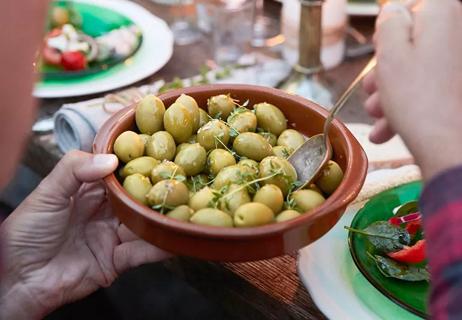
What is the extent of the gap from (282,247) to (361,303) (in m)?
0.13

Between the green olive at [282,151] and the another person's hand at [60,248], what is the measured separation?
21 cm

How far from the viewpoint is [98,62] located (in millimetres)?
1435

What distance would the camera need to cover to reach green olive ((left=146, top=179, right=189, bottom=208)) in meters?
0.77

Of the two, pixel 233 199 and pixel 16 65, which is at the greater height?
pixel 16 65

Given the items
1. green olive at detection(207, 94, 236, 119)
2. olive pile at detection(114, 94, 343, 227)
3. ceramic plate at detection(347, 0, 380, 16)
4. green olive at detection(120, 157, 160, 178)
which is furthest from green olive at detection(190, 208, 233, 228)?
ceramic plate at detection(347, 0, 380, 16)

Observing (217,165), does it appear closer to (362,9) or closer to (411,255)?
(411,255)

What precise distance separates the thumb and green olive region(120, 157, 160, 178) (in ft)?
0.05

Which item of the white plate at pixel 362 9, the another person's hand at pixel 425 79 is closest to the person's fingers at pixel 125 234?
the another person's hand at pixel 425 79

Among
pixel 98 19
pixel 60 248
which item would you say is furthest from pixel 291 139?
pixel 98 19

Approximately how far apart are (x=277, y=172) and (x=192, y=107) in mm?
162

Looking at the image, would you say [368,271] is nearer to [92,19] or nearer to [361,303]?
[361,303]

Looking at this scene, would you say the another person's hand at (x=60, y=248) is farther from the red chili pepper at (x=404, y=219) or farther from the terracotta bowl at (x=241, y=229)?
the red chili pepper at (x=404, y=219)

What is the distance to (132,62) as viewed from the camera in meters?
1.46

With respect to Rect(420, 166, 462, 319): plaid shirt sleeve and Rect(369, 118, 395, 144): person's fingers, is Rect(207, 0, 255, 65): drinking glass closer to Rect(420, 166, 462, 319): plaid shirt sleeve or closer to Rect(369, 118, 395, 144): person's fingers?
Rect(369, 118, 395, 144): person's fingers
